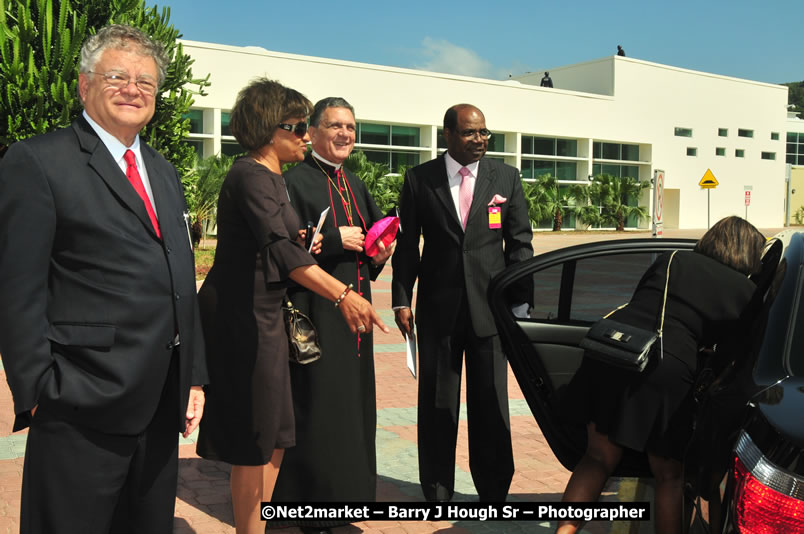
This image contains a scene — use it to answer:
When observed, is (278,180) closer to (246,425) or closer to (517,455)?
(246,425)

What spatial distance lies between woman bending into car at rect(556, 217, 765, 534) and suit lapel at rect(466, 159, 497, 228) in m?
1.21

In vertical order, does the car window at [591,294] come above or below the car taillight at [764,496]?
above

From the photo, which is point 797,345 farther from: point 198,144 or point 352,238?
point 198,144

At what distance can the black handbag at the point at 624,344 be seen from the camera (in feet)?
8.99

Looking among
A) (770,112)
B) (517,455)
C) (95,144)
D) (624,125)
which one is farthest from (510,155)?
(95,144)

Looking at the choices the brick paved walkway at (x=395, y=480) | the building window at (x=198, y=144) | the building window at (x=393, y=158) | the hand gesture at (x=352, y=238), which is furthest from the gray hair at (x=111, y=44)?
the building window at (x=393, y=158)

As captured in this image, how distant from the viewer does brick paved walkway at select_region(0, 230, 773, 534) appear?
12.3 ft

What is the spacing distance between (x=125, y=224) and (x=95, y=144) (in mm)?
243

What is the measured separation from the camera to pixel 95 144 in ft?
6.93

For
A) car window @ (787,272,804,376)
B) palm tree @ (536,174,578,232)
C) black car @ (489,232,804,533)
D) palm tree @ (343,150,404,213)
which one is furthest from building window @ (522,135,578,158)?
car window @ (787,272,804,376)

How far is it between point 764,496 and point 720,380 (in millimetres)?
750

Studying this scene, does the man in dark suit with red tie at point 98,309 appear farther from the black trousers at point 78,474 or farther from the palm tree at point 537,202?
the palm tree at point 537,202

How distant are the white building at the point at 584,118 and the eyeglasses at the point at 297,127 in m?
27.5

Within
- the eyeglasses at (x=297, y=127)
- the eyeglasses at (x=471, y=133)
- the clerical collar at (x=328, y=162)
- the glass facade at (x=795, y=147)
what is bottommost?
the clerical collar at (x=328, y=162)
